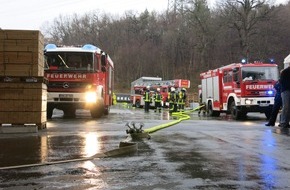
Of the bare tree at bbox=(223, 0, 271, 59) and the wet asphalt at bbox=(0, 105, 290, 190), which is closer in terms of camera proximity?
the wet asphalt at bbox=(0, 105, 290, 190)

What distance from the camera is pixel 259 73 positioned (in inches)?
730

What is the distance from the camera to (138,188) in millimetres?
4594

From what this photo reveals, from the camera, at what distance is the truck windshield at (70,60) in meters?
16.8

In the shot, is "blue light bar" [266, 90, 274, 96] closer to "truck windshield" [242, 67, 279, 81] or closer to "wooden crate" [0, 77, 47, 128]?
"truck windshield" [242, 67, 279, 81]

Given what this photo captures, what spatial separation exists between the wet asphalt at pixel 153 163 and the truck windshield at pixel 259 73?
31.2ft

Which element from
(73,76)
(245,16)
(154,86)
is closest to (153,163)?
(73,76)

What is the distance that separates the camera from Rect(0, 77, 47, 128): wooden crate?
10.5m

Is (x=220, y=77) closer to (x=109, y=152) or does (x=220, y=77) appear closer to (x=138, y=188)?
(x=109, y=152)

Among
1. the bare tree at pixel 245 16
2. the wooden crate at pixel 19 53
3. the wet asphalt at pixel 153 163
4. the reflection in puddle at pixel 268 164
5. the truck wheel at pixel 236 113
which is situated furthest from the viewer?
the bare tree at pixel 245 16

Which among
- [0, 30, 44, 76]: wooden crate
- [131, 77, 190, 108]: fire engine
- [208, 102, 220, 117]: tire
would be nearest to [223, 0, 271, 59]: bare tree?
[131, 77, 190, 108]: fire engine

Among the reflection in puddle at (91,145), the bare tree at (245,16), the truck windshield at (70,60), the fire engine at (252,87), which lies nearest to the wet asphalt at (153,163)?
the reflection in puddle at (91,145)

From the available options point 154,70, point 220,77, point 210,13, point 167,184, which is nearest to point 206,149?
point 167,184

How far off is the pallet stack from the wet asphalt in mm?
1331

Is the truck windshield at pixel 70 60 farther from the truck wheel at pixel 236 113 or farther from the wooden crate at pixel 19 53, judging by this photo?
the truck wheel at pixel 236 113
